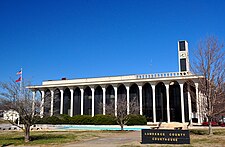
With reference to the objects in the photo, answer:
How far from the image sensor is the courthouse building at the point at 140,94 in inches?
1811


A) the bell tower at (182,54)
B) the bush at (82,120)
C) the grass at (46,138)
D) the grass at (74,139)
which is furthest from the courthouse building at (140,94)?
the grass at (74,139)

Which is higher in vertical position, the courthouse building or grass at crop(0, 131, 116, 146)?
the courthouse building

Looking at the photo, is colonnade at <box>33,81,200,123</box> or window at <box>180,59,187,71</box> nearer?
colonnade at <box>33,81,200,123</box>

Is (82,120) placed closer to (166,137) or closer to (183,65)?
(183,65)

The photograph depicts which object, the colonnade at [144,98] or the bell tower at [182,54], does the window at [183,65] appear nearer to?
the bell tower at [182,54]

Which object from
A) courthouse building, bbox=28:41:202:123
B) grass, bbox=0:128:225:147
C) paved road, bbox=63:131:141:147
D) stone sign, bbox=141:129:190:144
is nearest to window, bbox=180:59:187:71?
courthouse building, bbox=28:41:202:123

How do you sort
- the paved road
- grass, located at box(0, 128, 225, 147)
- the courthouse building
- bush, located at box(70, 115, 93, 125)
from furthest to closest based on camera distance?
the courthouse building
bush, located at box(70, 115, 93, 125)
grass, located at box(0, 128, 225, 147)
the paved road

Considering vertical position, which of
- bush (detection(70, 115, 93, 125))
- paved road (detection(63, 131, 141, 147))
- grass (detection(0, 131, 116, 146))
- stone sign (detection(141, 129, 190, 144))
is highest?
stone sign (detection(141, 129, 190, 144))

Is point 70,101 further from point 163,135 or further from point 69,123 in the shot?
point 163,135

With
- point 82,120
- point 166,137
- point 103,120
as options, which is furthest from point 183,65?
point 166,137

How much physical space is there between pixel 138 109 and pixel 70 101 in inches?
686

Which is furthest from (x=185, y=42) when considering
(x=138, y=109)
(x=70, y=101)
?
(x=70, y=101)

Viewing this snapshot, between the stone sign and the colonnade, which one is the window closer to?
the colonnade

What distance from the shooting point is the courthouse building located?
46000mm
